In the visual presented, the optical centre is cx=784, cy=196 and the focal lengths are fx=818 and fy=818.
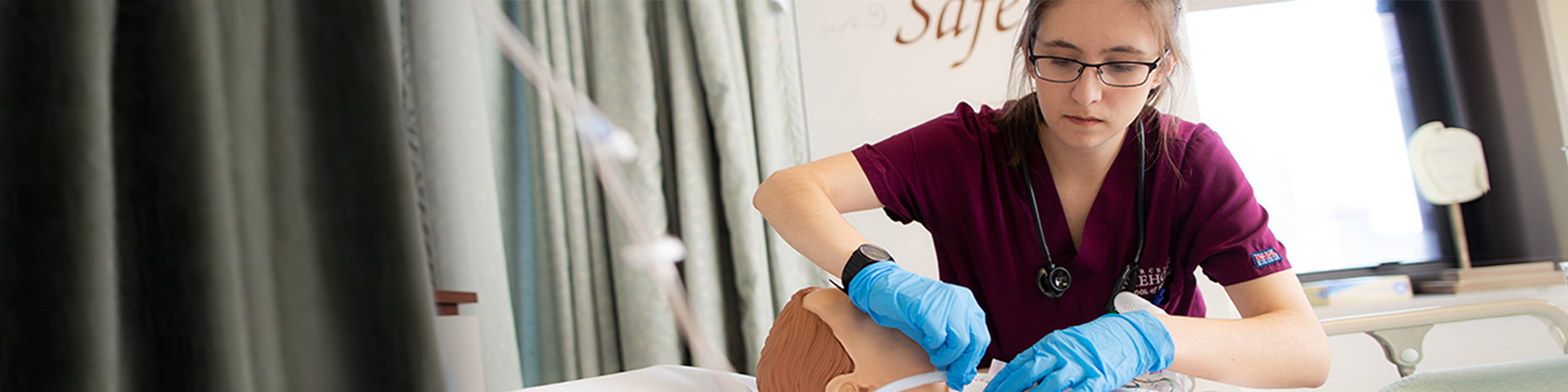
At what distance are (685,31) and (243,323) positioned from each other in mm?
1473

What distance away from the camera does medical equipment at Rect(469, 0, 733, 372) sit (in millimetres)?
1811

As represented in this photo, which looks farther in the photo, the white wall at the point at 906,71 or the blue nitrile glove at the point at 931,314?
the white wall at the point at 906,71

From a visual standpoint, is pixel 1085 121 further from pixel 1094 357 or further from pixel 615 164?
pixel 615 164

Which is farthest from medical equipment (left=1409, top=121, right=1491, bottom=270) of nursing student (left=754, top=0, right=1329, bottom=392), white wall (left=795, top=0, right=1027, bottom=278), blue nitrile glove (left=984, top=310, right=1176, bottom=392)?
→ blue nitrile glove (left=984, top=310, right=1176, bottom=392)

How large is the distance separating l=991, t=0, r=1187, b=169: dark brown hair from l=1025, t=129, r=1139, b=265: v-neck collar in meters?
0.03

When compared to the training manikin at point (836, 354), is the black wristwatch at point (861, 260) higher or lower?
higher

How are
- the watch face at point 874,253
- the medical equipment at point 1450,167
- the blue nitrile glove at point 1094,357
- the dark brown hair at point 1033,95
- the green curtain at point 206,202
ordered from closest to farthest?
the green curtain at point 206,202, the blue nitrile glove at point 1094,357, the watch face at point 874,253, the dark brown hair at point 1033,95, the medical equipment at point 1450,167

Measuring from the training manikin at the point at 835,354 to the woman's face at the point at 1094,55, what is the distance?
0.38 m

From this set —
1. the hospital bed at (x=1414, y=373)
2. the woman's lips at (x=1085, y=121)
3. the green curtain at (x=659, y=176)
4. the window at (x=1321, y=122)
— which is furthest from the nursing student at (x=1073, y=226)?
the window at (x=1321, y=122)

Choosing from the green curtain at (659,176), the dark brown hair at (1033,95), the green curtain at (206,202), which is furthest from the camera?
the green curtain at (659,176)

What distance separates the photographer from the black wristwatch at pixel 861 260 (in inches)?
36.4

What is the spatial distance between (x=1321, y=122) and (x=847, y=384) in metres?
2.05

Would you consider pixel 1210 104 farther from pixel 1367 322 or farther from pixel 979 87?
pixel 1367 322

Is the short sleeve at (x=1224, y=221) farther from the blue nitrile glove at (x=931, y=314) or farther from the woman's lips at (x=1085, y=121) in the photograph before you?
the blue nitrile glove at (x=931, y=314)
